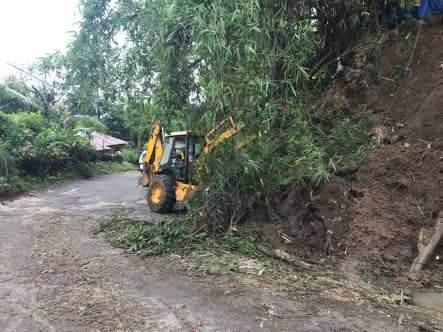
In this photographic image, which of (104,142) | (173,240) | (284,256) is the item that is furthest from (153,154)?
(104,142)

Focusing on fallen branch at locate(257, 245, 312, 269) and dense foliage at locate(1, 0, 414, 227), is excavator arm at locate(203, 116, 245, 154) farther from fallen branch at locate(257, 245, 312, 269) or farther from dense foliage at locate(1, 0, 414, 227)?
fallen branch at locate(257, 245, 312, 269)

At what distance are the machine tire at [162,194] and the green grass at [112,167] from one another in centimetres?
1128

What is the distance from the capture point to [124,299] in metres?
4.27

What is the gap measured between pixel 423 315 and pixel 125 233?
4.52 m

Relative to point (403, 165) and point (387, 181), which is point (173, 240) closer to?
point (387, 181)

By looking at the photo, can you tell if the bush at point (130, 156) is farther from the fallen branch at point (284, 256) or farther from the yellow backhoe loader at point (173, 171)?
the fallen branch at point (284, 256)

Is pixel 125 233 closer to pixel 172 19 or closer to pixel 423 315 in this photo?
pixel 172 19

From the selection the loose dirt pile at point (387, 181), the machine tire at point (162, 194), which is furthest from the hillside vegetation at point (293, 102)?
the machine tire at point (162, 194)

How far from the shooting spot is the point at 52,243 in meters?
6.54

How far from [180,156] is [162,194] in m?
1.00

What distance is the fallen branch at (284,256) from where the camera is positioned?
5046 mm

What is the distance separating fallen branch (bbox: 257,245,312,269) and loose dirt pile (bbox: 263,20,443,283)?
0.15 m

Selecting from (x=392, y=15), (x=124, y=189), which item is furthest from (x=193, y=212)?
(x=124, y=189)

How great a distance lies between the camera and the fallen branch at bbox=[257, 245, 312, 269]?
5.05 metres
